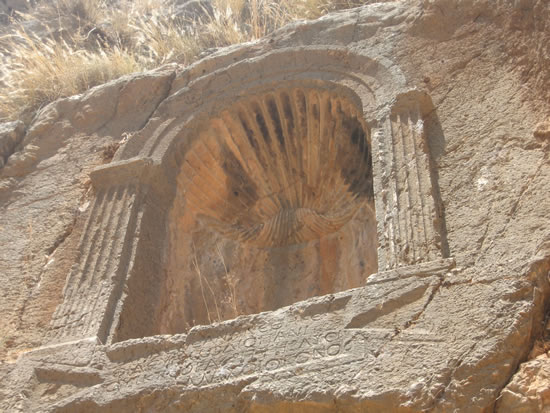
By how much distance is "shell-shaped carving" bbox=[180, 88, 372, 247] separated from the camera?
5062 millimetres

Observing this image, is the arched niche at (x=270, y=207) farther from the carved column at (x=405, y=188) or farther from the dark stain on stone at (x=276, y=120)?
the carved column at (x=405, y=188)

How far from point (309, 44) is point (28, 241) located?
2.47 meters

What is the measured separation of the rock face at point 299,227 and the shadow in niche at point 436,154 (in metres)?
0.01

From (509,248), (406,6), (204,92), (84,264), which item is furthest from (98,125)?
(509,248)

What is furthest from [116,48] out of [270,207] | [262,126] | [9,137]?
[270,207]

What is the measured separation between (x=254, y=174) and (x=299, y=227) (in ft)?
1.87

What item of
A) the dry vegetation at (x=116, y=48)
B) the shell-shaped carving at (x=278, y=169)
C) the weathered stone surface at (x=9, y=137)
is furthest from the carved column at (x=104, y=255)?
the dry vegetation at (x=116, y=48)

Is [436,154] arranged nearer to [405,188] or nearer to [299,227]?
[405,188]

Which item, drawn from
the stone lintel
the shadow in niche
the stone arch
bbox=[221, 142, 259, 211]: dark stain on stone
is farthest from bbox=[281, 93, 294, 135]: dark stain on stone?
the shadow in niche

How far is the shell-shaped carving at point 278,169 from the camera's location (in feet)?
16.6

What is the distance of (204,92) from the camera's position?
5.39m

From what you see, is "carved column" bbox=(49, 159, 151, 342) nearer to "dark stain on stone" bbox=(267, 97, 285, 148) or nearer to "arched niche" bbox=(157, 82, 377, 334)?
"arched niche" bbox=(157, 82, 377, 334)

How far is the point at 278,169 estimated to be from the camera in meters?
5.33

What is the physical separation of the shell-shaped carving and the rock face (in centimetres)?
1
